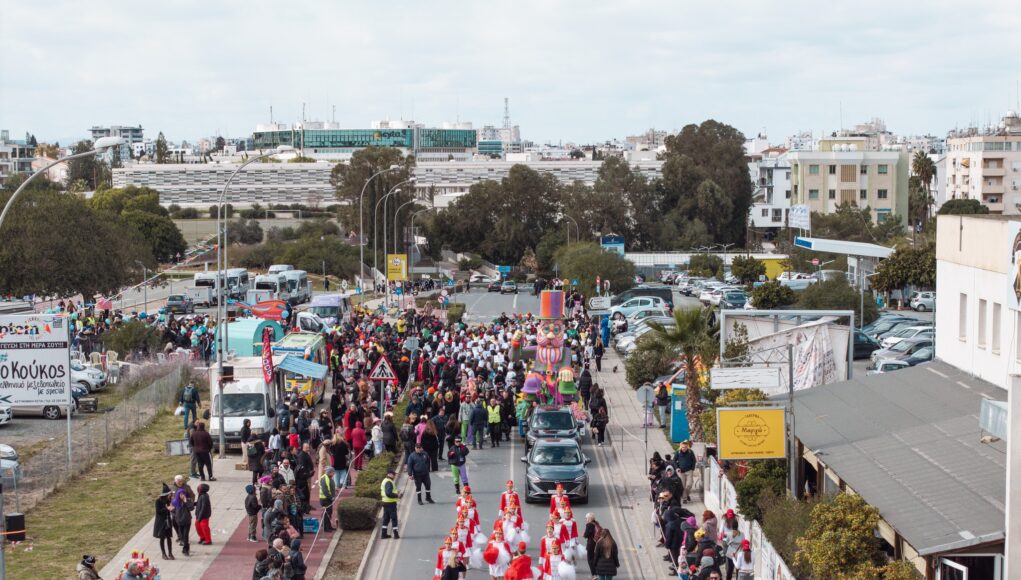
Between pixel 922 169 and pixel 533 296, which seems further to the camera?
pixel 922 169

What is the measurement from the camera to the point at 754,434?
20641mm

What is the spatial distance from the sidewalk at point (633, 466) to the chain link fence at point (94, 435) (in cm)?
1220

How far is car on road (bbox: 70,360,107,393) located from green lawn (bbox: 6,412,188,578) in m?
7.41

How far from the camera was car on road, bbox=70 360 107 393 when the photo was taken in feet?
130

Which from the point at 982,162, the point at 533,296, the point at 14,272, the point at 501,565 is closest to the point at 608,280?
the point at 533,296

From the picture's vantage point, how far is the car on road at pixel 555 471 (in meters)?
24.5

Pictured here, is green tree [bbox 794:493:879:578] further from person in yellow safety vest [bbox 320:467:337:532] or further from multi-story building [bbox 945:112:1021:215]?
multi-story building [bbox 945:112:1021:215]

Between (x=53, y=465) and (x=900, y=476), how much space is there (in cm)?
1843

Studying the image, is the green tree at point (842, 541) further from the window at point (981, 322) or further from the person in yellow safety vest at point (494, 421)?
the person in yellow safety vest at point (494, 421)

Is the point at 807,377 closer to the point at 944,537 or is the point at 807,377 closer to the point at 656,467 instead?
the point at 656,467

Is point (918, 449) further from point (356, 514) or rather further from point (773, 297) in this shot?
point (773, 297)

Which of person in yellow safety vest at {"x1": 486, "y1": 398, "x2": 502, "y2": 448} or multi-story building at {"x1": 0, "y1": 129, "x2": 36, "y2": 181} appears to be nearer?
person in yellow safety vest at {"x1": 486, "y1": 398, "x2": 502, "y2": 448}

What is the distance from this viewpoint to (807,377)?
94.3 ft

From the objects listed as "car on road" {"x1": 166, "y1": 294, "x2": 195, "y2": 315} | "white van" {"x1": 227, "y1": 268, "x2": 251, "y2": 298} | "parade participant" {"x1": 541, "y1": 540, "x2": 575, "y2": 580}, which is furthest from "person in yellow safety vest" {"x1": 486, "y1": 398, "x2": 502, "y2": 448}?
"white van" {"x1": 227, "y1": 268, "x2": 251, "y2": 298}
